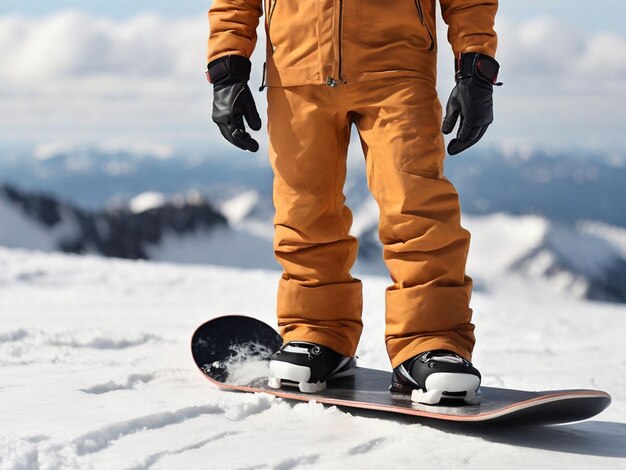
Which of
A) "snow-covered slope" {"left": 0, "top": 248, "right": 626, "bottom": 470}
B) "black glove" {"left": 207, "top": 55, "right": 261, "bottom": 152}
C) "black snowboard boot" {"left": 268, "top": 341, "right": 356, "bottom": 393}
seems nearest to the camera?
"snow-covered slope" {"left": 0, "top": 248, "right": 626, "bottom": 470}

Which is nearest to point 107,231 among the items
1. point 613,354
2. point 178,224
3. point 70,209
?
point 70,209

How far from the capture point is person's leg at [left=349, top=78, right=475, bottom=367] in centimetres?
274

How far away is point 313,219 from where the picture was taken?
2.99 metres

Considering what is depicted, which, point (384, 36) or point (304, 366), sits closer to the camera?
point (384, 36)

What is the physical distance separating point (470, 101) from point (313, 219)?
681 millimetres

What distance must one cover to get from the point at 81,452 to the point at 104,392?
725 millimetres

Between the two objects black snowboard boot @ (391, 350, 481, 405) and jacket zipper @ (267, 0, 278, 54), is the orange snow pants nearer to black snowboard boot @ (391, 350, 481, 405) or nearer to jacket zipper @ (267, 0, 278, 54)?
black snowboard boot @ (391, 350, 481, 405)

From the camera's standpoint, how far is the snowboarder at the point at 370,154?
2.75 metres

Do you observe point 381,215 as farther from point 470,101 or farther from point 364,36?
point 364,36

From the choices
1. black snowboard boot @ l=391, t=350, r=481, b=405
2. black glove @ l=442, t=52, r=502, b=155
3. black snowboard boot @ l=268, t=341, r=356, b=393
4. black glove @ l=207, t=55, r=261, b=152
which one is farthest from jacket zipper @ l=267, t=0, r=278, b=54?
black snowboard boot @ l=391, t=350, r=481, b=405

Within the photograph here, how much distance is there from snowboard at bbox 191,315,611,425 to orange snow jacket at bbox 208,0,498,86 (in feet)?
3.48

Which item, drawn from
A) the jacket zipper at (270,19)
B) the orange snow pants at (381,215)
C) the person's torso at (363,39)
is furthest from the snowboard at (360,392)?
the jacket zipper at (270,19)

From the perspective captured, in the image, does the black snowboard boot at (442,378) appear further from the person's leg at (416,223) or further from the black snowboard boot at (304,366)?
the black snowboard boot at (304,366)

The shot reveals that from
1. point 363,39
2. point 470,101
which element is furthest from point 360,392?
point 363,39
